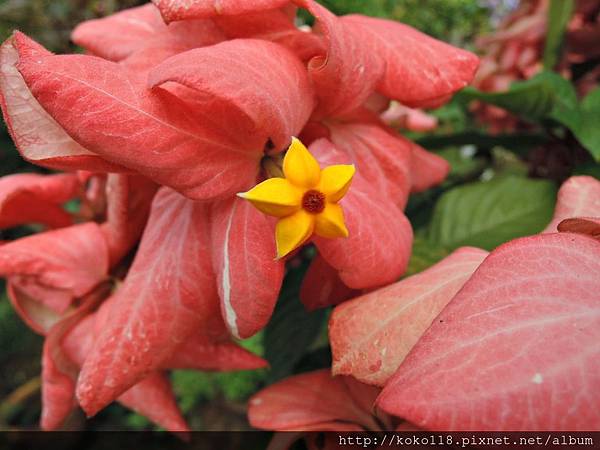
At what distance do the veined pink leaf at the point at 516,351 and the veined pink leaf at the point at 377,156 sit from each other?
0.31ft

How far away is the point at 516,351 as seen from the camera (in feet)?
0.58

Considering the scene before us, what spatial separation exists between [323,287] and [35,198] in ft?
0.61

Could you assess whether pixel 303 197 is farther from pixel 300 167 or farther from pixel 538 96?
pixel 538 96

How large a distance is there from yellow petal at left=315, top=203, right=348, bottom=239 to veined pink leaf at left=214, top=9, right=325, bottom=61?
3.8 inches

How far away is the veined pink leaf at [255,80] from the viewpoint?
21 centimetres

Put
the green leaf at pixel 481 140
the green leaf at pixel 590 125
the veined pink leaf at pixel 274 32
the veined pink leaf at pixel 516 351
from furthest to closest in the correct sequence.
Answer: the green leaf at pixel 481 140 < the green leaf at pixel 590 125 < the veined pink leaf at pixel 274 32 < the veined pink leaf at pixel 516 351

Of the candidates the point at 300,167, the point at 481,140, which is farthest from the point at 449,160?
the point at 300,167

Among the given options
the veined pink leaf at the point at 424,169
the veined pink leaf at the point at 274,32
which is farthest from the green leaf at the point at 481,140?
the veined pink leaf at the point at 274,32

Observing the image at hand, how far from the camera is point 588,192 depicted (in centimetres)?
27

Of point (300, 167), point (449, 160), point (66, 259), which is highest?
point (300, 167)

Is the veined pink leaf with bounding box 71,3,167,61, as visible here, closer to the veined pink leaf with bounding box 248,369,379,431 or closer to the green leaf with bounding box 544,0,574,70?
the veined pink leaf with bounding box 248,369,379,431

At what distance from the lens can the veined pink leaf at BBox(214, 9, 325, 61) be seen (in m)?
0.27

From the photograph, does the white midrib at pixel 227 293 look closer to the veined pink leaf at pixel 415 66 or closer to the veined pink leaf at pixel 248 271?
the veined pink leaf at pixel 248 271

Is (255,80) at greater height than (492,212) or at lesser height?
greater
